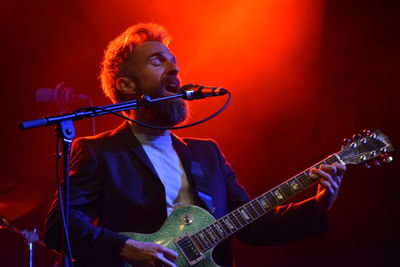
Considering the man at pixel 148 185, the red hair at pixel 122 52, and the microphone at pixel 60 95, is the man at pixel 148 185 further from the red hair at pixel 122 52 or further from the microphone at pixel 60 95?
the microphone at pixel 60 95

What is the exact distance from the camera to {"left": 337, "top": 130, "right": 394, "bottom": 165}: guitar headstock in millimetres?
2453

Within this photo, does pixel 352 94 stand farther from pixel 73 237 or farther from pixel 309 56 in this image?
pixel 73 237

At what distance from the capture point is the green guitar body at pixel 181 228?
2254 millimetres

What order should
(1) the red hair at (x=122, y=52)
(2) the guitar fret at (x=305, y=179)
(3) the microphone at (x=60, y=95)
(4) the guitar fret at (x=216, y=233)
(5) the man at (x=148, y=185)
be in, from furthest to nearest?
(3) the microphone at (x=60, y=95), (1) the red hair at (x=122, y=52), (2) the guitar fret at (x=305, y=179), (4) the guitar fret at (x=216, y=233), (5) the man at (x=148, y=185)

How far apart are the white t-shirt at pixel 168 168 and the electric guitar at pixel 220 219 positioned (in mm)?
189

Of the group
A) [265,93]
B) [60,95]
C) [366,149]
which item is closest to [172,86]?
[366,149]

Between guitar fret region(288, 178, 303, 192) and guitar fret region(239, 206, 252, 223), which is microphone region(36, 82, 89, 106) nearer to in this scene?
guitar fret region(239, 206, 252, 223)

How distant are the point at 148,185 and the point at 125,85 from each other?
0.90 meters

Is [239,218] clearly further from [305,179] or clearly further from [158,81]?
[158,81]

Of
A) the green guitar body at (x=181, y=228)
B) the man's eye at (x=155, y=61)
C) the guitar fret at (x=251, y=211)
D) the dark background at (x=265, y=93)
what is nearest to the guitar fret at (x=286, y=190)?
the guitar fret at (x=251, y=211)

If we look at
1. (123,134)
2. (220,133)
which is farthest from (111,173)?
(220,133)

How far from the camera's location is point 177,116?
2.90m

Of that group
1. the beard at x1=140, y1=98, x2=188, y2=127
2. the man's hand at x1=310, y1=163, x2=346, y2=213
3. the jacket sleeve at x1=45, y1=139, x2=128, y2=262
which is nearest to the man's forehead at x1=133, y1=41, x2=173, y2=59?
the beard at x1=140, y1=98, x2=188, y2=127

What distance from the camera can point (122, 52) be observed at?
312 centimetres
